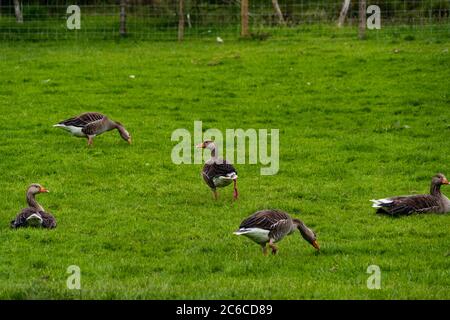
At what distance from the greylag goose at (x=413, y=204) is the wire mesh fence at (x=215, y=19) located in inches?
749

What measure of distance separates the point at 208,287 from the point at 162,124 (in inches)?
515

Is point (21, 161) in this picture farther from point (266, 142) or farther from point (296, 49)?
point (296, 49)

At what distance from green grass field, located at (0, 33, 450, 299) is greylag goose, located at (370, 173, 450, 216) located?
10.1 inches

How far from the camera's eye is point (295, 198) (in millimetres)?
17906

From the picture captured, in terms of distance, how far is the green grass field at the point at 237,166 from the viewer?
12.8m

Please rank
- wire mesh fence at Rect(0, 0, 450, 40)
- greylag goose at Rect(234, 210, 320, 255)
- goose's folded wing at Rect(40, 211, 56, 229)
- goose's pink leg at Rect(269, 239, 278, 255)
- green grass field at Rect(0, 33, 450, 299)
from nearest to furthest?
green grass field at Rect(0, 33, 450, 299), greylag goose at Rect(234, 210, 320, 255), goose's pink leg at Rect(269, 239, 278, 255), goose's folded wing at Rect(40, 211, 56, 229), wire mesh fence at Rect(0, 0, 450, 40)

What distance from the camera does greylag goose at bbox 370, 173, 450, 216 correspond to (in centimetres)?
1630

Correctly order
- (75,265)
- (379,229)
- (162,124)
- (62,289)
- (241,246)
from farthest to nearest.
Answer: (162,124)
(379,229)
(241,246)
(75,265)
(62,289)

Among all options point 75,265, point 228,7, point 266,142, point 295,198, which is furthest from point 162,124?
point 228,7

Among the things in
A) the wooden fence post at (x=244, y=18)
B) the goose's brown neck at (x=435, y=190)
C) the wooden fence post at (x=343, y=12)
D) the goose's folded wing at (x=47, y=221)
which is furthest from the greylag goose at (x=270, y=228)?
the wooden fence post at (x=343, y=12)

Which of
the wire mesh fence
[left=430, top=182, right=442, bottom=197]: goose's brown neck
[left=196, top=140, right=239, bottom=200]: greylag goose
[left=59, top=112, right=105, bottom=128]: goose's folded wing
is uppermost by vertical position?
the wire mesh fence

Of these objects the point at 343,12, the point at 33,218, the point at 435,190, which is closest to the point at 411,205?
the point at 435,190

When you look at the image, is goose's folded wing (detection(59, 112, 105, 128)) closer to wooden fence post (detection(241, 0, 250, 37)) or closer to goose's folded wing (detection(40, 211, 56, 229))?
goose's folded wing (detection(40, 211, 56, 229))

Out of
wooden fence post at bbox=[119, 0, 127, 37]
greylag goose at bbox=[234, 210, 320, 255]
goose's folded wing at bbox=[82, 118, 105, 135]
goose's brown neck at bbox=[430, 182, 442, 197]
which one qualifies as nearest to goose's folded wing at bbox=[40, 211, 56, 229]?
greylag goose at bbox=[234, 210, 320, 255]
